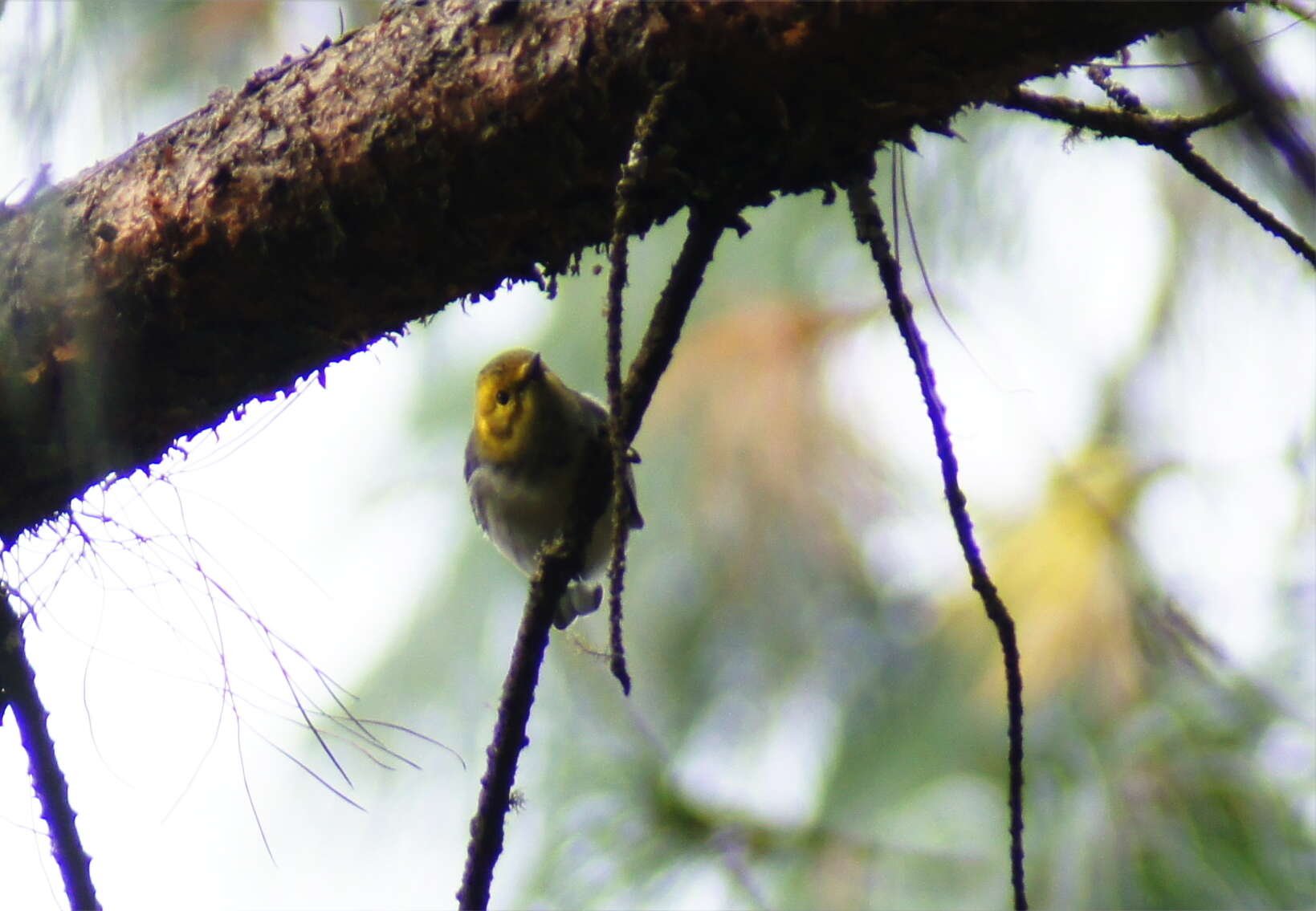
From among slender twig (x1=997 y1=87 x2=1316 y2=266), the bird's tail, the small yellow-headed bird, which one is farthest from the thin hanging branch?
the bird's tail

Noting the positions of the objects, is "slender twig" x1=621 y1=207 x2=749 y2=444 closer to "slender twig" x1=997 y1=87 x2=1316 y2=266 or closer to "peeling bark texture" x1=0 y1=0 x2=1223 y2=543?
"peeling bark texture" x1=0 y1=0 x2=1223 y2=543

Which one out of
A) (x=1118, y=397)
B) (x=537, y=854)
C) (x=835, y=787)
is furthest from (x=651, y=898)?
(x=1118, y=397)

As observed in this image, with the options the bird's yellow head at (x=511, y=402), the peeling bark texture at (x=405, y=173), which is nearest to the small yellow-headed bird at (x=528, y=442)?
the bird's yellow head at (x=511, y=402)

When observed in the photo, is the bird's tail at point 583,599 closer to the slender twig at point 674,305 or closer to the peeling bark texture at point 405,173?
the peeling bark texture at point 405,173

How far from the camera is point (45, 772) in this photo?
1010 mm

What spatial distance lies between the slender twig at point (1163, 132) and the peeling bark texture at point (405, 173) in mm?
100

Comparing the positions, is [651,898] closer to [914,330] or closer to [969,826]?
[969,826]

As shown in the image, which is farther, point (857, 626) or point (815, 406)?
point (857, 626)

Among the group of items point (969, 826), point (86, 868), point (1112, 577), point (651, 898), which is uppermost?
point (1112, 577)

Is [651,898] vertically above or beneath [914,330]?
above

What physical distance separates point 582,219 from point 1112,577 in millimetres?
1889

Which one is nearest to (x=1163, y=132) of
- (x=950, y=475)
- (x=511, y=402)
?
(x=950, y=475)

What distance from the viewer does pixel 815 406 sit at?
2.69 m

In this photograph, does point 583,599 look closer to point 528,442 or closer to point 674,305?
point 528,442
